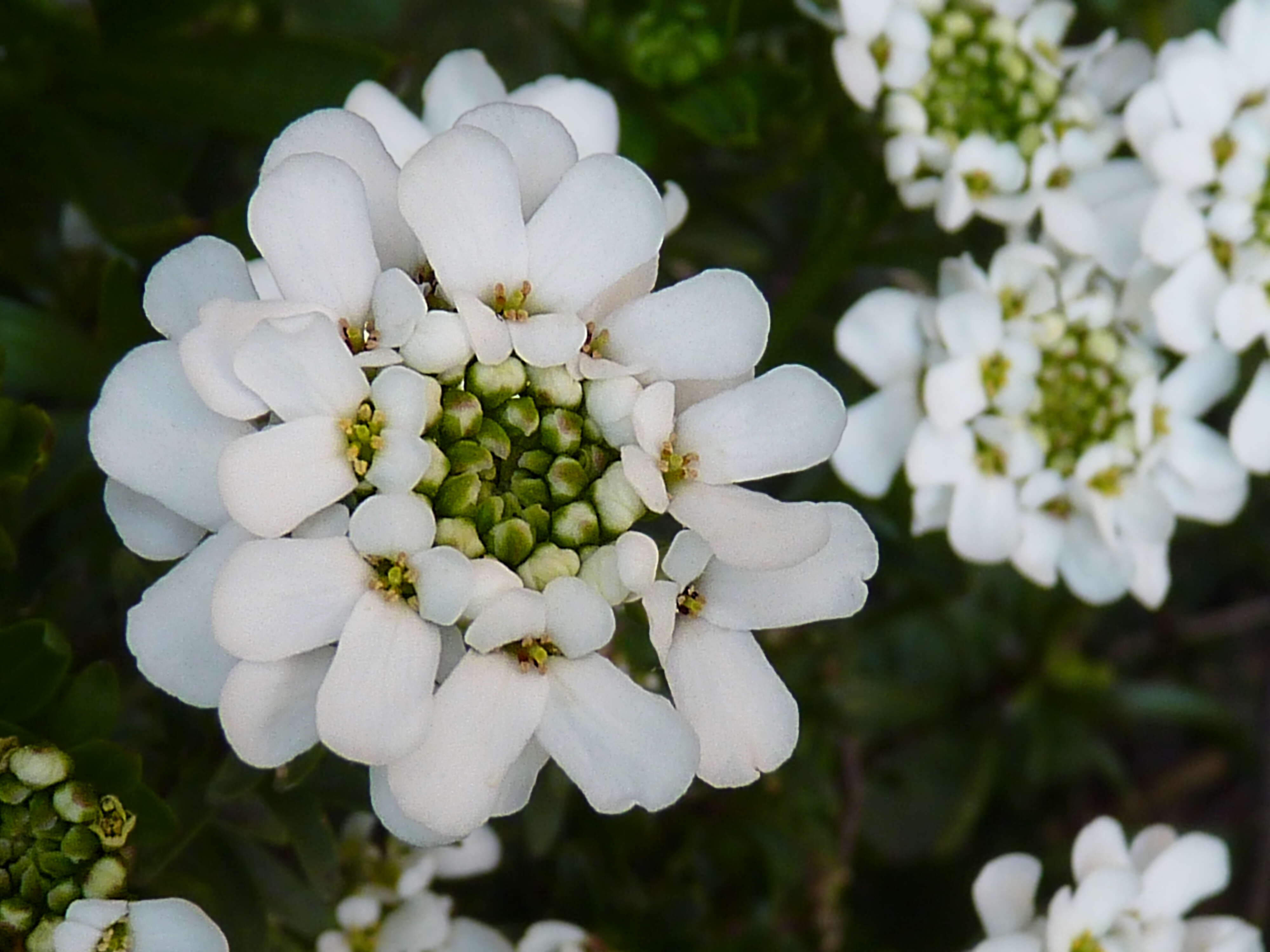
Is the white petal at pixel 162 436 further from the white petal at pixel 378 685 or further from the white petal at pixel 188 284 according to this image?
the white petal at pixel 378 685

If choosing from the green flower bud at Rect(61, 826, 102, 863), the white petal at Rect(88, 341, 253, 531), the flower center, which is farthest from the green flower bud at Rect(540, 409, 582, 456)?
the flower center

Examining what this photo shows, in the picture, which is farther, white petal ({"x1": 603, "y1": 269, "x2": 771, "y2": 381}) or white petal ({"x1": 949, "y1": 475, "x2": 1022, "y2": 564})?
white petal ({"x1": 949, "y1": 475, "x2": 1022, "y2": 564})

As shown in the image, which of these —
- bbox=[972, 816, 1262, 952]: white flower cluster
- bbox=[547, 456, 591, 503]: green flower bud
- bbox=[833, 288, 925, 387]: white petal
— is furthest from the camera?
bbox=[833, 288, 925, 387]: white petal

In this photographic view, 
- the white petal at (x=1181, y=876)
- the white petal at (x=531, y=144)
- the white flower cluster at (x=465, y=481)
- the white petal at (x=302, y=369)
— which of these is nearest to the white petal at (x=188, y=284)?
the white flower cluster at (x=465, y=481)

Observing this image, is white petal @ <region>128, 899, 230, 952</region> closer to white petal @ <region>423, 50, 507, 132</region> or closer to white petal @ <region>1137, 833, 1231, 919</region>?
white petal @ <region>423, 50, 507, 132</region>

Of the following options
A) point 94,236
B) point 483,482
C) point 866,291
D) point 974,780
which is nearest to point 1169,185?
point 866,291

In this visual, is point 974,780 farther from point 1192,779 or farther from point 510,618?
point 510,618
